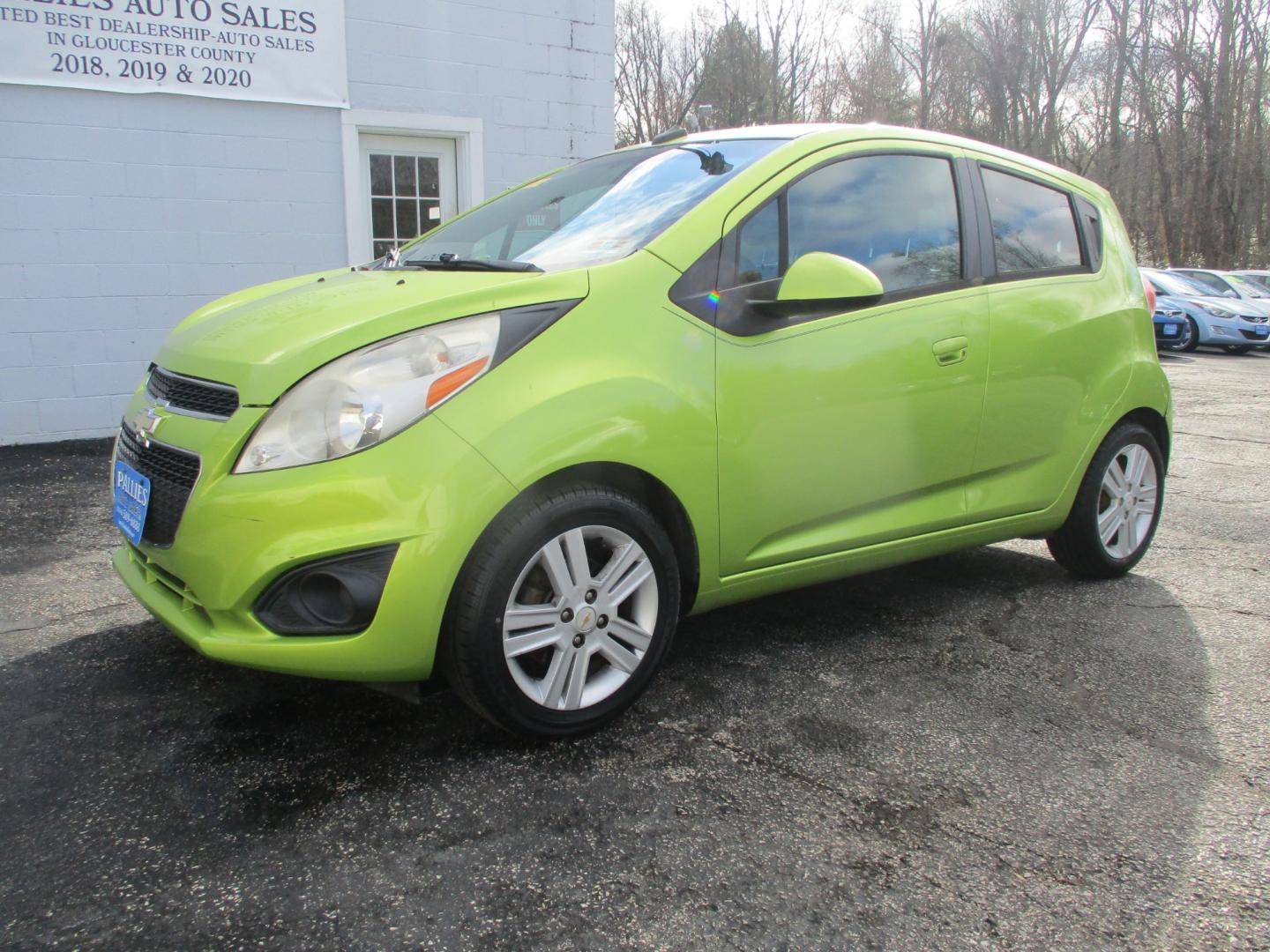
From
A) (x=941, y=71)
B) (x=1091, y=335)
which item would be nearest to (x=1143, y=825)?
(x=1091, y=335)

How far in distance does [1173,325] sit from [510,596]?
1810 cm

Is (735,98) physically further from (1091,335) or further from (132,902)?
(132,902)

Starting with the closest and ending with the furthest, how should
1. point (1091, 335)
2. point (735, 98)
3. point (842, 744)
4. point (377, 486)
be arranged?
1. point (377, 486)
2. point (842, 744)
3. point (1091, 335)
4. point (735, 98)

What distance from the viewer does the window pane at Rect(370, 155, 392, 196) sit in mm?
8055

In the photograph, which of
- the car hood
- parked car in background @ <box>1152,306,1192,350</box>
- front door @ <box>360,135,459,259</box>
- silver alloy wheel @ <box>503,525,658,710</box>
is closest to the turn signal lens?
the car hood

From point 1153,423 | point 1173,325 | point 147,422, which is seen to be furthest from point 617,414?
point 1173,325

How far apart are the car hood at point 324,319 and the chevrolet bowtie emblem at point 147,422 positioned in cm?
13

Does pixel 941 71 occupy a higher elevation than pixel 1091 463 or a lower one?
higher

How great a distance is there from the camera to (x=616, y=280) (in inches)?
106

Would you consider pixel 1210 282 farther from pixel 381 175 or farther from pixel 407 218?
pixel 381 175

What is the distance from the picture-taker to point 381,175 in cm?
810

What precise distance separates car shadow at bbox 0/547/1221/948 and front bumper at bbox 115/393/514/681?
342 millimetres

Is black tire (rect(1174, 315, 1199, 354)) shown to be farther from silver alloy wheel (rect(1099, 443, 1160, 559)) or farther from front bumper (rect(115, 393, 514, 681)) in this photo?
front bumper (rect(115, 393, 514, 681))

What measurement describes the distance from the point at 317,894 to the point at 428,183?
7.13m
